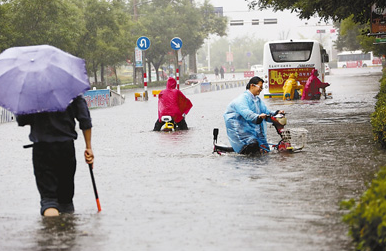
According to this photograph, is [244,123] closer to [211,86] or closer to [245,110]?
[245,110]

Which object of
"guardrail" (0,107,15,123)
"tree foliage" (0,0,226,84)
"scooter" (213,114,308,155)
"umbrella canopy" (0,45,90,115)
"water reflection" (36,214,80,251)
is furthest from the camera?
"tree foliage" (0,0,226,84)

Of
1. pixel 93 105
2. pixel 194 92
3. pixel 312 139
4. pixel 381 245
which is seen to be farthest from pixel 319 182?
pixel 194 92

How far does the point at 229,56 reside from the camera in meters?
179

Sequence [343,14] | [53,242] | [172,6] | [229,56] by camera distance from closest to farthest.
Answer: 1. [53,242]
2. [343,14]
3. [172,6]
4. [229,56]

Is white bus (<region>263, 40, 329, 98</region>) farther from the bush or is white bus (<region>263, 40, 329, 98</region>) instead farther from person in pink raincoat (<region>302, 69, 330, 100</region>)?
the bush

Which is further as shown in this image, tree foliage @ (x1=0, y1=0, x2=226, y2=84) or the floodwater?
tree foliage @ (x1=0, y1=0, x2=226, y2=84)

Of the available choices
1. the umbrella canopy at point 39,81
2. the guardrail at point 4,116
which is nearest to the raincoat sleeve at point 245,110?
the umbrella canopy at point 39,81

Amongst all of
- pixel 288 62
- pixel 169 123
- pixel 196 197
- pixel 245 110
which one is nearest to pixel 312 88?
pixel 288 62

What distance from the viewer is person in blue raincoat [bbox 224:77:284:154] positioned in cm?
1278

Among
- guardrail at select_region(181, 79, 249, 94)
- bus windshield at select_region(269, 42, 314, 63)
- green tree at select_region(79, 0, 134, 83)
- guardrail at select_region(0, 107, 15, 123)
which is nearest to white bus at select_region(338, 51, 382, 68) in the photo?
guardrail at select_region(181, 79, 249, 94)

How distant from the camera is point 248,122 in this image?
513 inches

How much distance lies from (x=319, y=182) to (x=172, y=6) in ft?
276

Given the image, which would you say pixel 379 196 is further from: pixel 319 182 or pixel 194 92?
pixel 194 92

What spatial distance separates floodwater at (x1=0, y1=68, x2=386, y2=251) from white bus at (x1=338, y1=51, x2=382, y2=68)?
4161 inches
